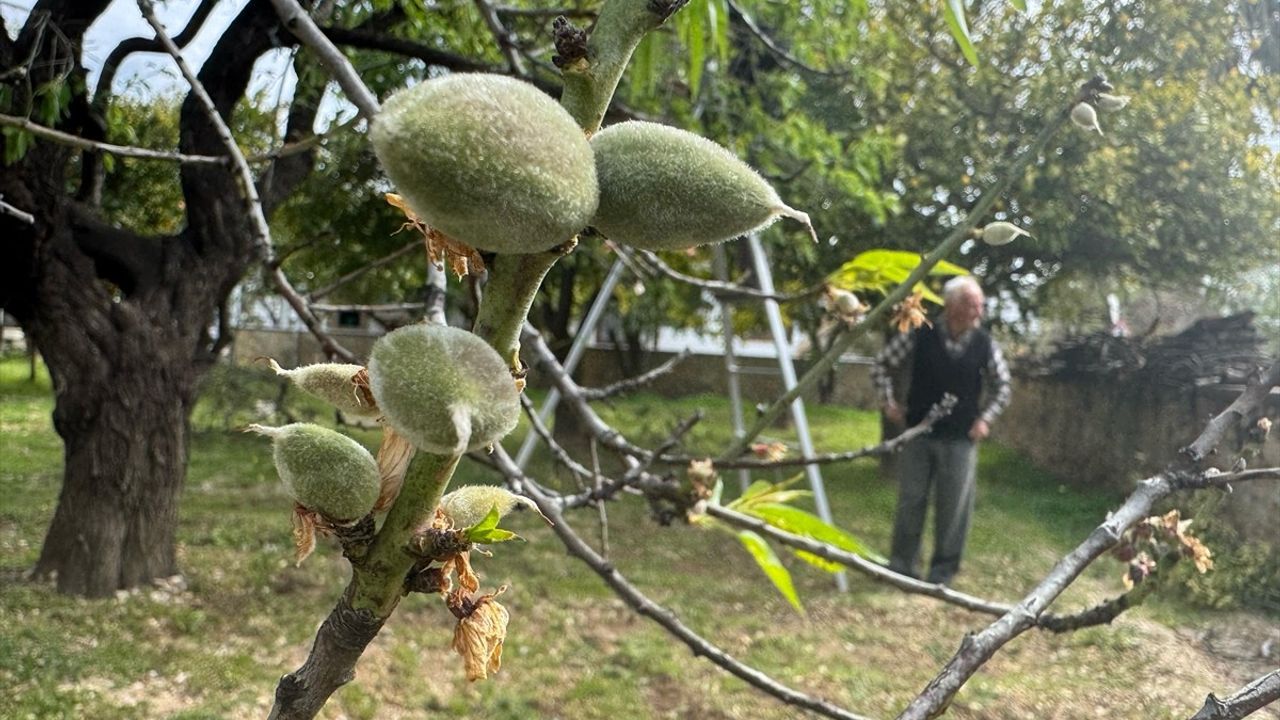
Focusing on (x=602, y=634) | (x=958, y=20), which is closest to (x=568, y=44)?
(x=958, y=20)

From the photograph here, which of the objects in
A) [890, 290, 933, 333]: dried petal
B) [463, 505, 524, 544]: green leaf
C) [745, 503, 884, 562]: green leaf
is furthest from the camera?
[890, 290, 933, 333]: dried petal

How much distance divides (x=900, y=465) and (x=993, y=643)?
365cm

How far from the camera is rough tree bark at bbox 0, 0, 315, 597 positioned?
3.26m

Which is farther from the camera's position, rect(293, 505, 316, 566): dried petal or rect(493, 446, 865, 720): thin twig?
rect(493, 446, 865, 720): thin twig

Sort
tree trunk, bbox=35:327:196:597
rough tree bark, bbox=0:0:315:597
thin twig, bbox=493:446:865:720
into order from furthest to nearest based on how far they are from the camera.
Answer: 1. tree trunk, bbox=35:327:196:597
2. rough tree bark, bbox=0:0:315:597
3. thin twig, bbox=493:446:865:720

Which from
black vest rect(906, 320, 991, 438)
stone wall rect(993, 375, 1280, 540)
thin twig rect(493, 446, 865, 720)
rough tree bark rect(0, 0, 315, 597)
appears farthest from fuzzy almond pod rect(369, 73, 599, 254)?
black vest rect(906, 320, 991, 438)

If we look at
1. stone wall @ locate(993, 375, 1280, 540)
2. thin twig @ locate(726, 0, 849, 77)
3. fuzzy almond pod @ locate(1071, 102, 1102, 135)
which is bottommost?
stone wall @ locate(993, 375, 1280, 540)

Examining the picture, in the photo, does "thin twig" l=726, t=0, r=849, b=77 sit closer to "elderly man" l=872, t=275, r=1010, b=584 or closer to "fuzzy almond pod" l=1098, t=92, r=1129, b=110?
"fuzzy almond pod" l=1098, t=92, r=1129, b=110

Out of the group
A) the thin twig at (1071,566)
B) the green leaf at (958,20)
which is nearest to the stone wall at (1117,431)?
the thin twig at (1071,566)

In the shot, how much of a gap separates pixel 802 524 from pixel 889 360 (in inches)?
122

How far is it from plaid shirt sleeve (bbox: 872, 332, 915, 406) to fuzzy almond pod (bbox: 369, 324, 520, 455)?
12.1ft

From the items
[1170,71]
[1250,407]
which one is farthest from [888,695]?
[1170,71]

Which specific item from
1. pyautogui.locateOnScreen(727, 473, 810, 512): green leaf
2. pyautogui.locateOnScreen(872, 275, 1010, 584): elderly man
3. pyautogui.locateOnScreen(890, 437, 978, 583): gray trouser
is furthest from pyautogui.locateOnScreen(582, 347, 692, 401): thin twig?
pyautogui.locateOnScreen(890, 437, 978, 583): gray trouser

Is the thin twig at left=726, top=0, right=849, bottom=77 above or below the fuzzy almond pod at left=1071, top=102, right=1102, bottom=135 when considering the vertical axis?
above
